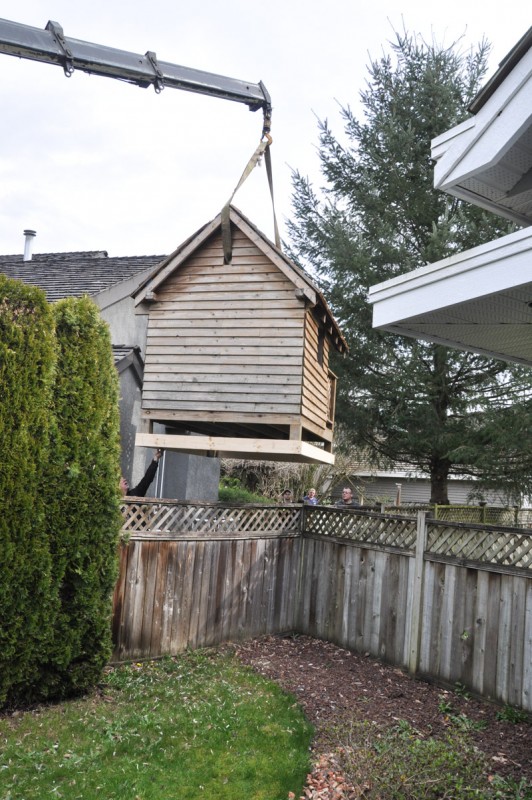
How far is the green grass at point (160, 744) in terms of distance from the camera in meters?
4.37

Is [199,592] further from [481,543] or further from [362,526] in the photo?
[481,543]

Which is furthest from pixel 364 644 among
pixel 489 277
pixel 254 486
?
pixel 254 486

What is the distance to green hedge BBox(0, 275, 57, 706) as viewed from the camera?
5320 mm

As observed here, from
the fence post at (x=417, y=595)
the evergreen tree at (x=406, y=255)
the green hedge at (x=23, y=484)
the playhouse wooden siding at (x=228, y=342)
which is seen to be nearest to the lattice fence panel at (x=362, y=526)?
the fence post at (x=417, y=595)

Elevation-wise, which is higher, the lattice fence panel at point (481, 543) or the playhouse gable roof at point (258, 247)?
the playhouse gable roof at point (258, 247)

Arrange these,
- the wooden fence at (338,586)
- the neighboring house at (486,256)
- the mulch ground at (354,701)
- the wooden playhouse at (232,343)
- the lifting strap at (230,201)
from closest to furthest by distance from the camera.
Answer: the neighboring house at (486,256)
the mulch ground at (354,701)
the wooden fence at (338,586)
the wooden playhouse at (232,343)
the lifting strap at (230,201)

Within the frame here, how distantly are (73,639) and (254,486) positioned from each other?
20.0 metres

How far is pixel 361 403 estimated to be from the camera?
14.9 metres

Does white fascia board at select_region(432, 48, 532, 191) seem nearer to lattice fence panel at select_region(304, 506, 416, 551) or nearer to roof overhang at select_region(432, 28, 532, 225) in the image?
roof overhang at select_region(432, 28, 532, 225)

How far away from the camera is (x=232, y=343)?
265 inches

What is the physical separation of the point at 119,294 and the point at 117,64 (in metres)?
5.21

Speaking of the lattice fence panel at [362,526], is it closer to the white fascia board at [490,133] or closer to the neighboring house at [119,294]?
the neighboring house at [119,294]

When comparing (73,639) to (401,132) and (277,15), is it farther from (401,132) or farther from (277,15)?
(401,132)

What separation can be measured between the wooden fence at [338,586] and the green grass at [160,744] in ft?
3.70
